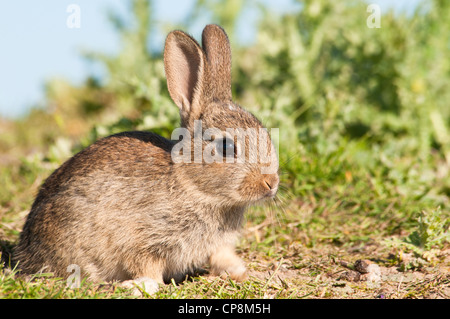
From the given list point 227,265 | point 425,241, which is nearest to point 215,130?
point 227,265

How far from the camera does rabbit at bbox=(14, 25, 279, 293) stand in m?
4.30

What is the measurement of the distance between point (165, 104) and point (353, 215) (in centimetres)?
246

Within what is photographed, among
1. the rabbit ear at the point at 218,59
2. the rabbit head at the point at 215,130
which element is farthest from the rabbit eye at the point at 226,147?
the rabbit ear at the point at 218,59

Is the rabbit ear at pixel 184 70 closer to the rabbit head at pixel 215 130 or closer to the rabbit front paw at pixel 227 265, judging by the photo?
the rabbit head at pixel 215 130

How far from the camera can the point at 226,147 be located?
4.32m

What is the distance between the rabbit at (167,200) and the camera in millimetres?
4301

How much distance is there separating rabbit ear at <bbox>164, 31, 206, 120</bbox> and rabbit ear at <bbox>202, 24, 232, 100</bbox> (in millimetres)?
155

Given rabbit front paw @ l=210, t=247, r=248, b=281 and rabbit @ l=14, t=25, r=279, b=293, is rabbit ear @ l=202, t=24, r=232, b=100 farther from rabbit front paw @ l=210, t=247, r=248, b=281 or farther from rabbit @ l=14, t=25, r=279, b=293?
rabbit front paw @ l=210, t=247, r=248, b=281

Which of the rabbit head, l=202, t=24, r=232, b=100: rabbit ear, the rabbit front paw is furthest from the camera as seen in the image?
l=202, t=24, r=232, b=100: rabbit ear

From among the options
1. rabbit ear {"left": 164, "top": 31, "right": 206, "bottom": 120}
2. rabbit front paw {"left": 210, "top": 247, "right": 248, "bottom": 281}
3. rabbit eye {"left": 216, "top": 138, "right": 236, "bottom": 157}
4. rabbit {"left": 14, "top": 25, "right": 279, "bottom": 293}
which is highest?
rabbit ear {"left": 164, "top": 31, "right": 206, "bottom": 120}

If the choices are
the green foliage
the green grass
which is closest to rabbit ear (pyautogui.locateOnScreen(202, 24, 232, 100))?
the green grass
